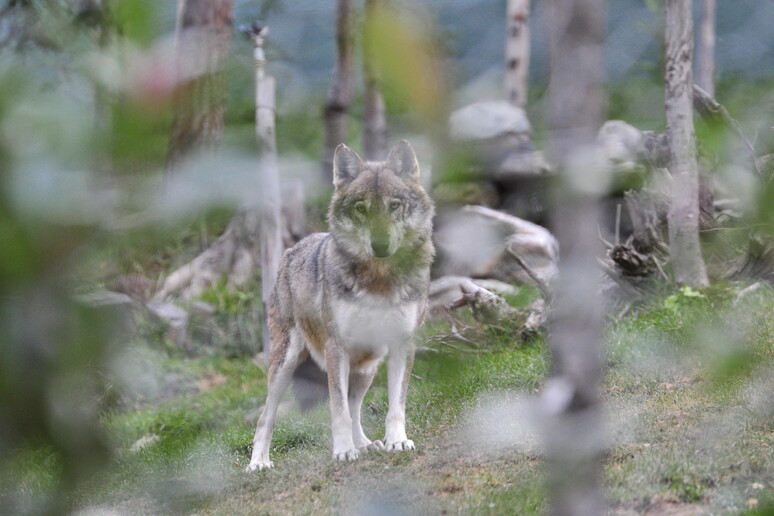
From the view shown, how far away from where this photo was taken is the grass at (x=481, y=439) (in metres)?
0.93

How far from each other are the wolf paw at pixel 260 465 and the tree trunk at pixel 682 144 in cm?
284

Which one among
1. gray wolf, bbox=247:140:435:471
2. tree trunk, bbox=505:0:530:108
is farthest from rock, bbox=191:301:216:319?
tree trunk, bbox=505:0:530:108

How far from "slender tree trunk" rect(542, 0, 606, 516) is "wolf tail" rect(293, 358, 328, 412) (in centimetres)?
544

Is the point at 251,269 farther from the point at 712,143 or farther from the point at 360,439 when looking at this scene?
the point at 712,143

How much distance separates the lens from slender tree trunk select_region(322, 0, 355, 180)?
0.85 meters

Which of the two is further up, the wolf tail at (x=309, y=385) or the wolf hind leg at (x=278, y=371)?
the wolf hind leg at (x=278, y=371)

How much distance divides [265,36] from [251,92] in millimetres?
158

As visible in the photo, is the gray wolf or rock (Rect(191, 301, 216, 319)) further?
rock (Rect(191, 301, 216, 319))

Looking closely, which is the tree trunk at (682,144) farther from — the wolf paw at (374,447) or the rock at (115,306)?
the wolf paw at (374,447)

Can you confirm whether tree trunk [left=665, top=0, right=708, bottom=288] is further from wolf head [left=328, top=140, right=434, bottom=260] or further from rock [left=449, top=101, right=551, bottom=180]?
wolf head [left=328, top=140, right=434, bottom=260]

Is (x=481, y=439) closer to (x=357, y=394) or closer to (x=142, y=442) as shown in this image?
(x=142, y=442)

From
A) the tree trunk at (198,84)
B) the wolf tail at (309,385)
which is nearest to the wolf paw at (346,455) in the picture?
the wolf tail at (309,385)

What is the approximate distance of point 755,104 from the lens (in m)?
0.95

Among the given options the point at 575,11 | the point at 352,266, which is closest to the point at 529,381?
the point at 352,266
